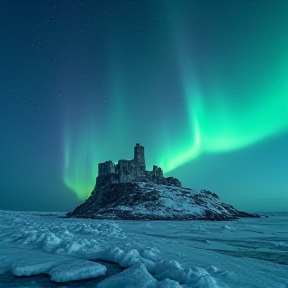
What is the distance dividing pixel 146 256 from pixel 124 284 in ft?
14.1

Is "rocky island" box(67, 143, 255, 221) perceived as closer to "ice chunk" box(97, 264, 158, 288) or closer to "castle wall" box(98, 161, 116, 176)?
"castle wall" box(98, 161, 116, 176)

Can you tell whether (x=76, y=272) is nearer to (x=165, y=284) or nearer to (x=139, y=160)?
(x=165, y=284)

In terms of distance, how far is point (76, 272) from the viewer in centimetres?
922

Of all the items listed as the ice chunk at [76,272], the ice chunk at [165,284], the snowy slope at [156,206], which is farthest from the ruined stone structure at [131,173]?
the ice chunk at [165,284]

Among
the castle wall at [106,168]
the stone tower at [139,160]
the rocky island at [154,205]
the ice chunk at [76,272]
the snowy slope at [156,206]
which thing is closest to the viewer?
the ice chunk at [76,272]

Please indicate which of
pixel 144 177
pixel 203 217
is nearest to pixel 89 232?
pixel 203 217

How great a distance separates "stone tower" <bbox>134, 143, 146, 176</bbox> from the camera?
152m

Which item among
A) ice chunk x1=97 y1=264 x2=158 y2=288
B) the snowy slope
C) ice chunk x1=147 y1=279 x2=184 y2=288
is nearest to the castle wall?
the snowy slope

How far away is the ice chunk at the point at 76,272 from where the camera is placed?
8977 millimetres

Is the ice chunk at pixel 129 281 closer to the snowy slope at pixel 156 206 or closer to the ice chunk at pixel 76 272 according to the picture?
the ice chunk at pixel 76 272

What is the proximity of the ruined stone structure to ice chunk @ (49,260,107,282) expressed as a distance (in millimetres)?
129569

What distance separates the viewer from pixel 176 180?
6078 inches

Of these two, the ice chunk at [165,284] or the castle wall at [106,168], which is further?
the castle wall at [106,168]

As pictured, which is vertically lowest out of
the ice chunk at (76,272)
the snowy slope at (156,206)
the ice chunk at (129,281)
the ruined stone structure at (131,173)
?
the ice chunk at (129,281)
